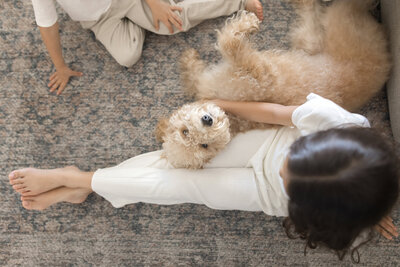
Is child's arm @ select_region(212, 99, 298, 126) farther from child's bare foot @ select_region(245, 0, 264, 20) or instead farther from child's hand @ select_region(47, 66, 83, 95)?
child's hand @ select_region(47, 66, 83, 95)

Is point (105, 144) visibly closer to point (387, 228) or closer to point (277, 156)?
point (277, 156)

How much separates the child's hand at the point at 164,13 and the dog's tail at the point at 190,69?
0.12 m

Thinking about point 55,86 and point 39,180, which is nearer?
point 39,180

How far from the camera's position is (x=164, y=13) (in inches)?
46.0

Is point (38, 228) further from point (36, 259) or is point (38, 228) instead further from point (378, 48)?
point (378, 48)

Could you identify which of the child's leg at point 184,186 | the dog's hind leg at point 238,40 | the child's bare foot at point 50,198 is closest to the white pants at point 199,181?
the child's leg at point 184,186

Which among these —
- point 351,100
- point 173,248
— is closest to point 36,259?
point 173,248

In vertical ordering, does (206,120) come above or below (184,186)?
above

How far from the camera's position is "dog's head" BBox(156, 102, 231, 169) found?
89 centimetres

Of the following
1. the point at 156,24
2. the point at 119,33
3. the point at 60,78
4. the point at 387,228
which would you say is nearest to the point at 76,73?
the point at 60,78

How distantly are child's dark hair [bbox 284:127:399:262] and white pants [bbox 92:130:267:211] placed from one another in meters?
0.27

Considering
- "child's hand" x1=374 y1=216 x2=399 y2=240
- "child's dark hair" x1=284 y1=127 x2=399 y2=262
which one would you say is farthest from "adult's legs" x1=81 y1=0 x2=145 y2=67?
"child's hand" x1=374 y1=216 x2=399 y2=240

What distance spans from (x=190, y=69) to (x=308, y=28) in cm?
46

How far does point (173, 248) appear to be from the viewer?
3.93ft
